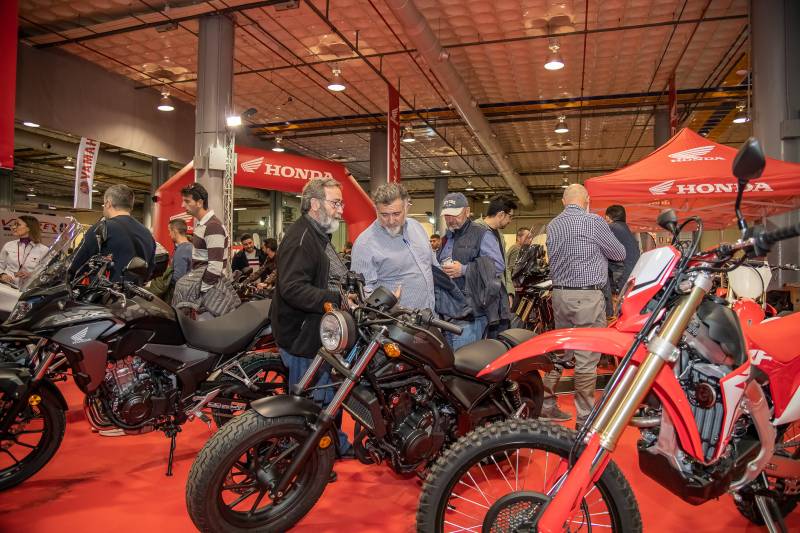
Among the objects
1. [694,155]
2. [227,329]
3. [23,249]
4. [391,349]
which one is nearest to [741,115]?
[694,155]

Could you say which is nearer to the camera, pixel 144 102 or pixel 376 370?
pixel 376 370

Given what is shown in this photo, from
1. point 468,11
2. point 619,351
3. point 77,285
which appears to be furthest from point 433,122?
point 619,351

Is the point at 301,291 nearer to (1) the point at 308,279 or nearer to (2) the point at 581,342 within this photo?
(1) the point at 308,279

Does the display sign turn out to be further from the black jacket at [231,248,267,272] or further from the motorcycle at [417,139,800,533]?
the motorcycle at [417,139,800,533]

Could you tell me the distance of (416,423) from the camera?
2504 mm

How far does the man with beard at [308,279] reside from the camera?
2.85 metres

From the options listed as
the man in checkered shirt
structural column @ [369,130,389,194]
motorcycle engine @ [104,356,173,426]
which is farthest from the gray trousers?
structural column @ [369,130,389,194]

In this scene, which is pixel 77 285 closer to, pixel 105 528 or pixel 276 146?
pixel 105 528

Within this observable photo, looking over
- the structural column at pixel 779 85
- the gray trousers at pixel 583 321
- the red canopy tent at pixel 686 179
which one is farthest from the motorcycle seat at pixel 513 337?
the structural column at pixel 779 85

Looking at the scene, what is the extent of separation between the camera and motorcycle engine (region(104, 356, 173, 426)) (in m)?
3.01

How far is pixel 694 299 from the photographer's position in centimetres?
161

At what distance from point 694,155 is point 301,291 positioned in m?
5.19

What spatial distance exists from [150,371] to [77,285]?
1.89 ft

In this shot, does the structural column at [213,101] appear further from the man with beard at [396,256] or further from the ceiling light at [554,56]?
the man with beard at [396,256]
